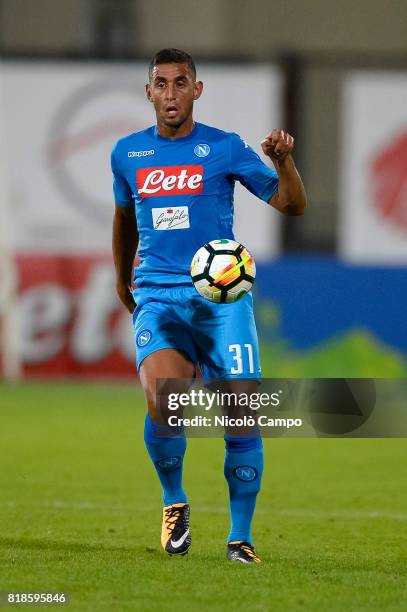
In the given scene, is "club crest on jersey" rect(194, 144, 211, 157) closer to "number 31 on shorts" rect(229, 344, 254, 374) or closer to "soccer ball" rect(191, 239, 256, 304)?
"soccer ball" rect(191, 239, 256, 304)

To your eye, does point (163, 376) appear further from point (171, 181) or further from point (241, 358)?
point (171, 181)

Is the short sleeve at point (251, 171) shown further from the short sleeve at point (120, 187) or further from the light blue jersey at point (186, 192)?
the short sleeve at point (120, 187)

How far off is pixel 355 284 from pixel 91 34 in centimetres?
1302

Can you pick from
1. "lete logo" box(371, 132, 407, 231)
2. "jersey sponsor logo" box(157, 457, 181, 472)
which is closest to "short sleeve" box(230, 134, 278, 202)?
"jersey sponsor logo" box(157, 457, 181, 472)

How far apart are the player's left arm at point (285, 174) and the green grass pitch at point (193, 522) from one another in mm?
1520

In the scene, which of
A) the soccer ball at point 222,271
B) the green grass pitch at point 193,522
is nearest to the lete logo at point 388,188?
the green grass pitch at point 193,522

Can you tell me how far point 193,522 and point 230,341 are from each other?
176cm

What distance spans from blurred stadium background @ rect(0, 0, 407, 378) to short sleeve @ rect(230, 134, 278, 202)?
8889 millimetres

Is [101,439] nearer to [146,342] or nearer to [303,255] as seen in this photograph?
[146,342]

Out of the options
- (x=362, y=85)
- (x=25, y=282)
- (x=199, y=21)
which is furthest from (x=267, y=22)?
(x=25, y=282)

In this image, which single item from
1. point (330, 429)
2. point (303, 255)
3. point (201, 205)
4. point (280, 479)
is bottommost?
point (303, 255)

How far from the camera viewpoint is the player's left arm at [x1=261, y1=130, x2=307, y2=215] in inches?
228

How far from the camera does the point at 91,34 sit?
2678 centimetres

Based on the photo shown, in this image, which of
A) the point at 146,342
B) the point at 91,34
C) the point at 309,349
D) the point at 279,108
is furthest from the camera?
the point at 91,34
